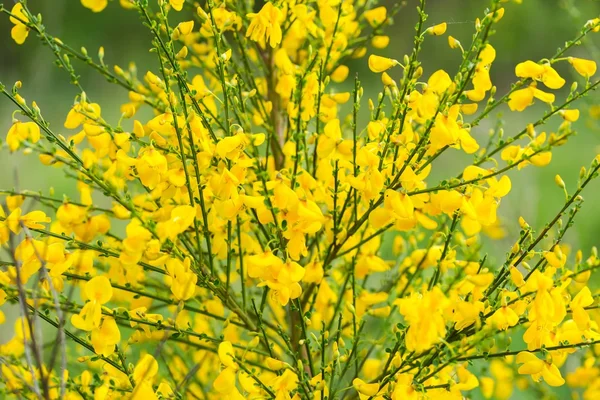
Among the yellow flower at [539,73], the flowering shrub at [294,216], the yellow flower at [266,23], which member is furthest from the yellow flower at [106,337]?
the yellow flower at [539,73]

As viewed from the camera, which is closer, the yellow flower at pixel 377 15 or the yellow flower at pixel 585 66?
the yellow flower at pixel 585 66

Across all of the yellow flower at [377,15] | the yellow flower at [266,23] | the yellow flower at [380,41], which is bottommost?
the yellow flower at [266,23]

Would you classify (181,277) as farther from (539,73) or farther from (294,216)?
(539,73)

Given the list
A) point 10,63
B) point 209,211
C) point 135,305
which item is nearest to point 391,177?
point 209,211

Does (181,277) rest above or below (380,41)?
below

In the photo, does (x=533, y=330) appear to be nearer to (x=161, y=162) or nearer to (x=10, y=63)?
(x=161, y=162)

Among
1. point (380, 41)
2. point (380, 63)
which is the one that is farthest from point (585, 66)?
point (380, 41)

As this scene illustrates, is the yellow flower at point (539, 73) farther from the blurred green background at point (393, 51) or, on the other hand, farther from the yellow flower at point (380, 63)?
the blurred green background at point (393, 51)

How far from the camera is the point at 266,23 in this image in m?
0.66

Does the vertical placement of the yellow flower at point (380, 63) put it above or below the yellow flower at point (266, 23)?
below

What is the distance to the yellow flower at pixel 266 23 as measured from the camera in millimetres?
654

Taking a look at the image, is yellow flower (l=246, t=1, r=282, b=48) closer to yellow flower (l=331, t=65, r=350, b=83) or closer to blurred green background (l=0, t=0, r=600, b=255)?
yellow flower (l=331, t=65, r=350, b=83)

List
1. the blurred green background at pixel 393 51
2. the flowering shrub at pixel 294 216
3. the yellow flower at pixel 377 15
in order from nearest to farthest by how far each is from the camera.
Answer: the flowering shrub at pixel 294 216
the yellow flower at pixel 377 15
the blurred green background at pixel 393 51

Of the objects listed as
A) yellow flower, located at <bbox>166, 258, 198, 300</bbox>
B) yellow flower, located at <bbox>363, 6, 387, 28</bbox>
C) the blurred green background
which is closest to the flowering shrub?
yellow flower, located at <bbox>166, 258, 198, 300</bbox>
